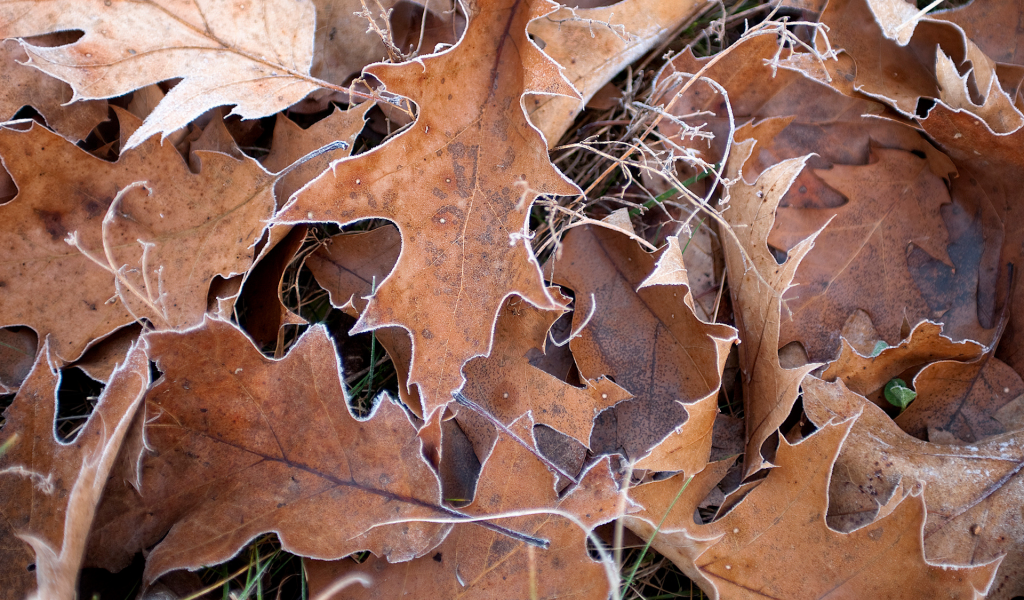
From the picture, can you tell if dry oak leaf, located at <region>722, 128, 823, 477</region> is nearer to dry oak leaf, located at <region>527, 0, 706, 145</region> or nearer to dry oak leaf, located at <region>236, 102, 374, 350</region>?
dry oak leaf, located at <region>527, 0, 706, 145</region>

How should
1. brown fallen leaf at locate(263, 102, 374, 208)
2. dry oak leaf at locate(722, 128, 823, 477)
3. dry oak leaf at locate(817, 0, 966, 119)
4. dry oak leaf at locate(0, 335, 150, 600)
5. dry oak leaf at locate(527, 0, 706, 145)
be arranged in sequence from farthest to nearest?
dry oak leaf at locate(817, 0, 966, 119), dry oak leaf at locate(527, 0, 706, 145), brown fallen leaf at locate(263, 102, 374, 208), dry oak leaf at locate(722, 128, 823, 477), dry oak leaf at locate(0, 335, 150, 600)

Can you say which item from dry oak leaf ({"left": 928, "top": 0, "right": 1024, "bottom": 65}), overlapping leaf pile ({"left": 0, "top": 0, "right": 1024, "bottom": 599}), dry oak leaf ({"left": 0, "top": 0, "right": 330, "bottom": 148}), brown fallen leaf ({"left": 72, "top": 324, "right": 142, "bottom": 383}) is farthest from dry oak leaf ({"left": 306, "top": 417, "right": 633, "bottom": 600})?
dry oak leaf ({"left": 928, "top": 0, "right": 1024, "bottom": 65})

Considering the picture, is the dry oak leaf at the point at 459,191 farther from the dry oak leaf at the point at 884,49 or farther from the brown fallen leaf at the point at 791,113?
the dry oak leaf at the point at 884,49

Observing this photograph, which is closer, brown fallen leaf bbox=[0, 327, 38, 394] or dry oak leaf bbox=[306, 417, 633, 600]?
dry oak leaf bbox=[306, 417, 633, 600]

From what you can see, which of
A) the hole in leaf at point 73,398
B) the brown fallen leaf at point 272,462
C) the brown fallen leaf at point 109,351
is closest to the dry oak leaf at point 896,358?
the brown fallen leaf at point 272,462

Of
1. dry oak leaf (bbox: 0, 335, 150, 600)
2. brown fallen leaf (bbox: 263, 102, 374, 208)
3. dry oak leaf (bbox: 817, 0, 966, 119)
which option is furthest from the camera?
dry oak leaf (bbox: 817, 0, 966, 119)

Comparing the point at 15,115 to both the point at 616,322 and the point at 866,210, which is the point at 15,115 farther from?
the point at 866,210

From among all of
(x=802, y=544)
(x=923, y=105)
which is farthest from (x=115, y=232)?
(x=923, y=105)

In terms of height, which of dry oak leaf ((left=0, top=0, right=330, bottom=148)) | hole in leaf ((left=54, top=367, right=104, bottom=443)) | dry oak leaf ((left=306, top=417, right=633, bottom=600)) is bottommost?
hole in leaf ((left=54, top=367, right=104, bottom=443))
